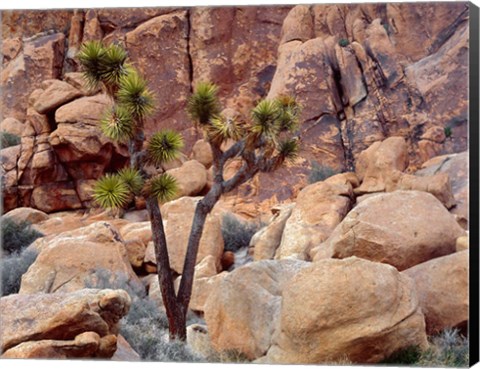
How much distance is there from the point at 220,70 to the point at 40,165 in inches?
178

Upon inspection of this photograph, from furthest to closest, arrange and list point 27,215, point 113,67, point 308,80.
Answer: point 308,80 < point 27,215 < point 113,67

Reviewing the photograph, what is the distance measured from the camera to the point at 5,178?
678 inches

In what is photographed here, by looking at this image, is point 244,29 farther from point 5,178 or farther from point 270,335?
point 270,335

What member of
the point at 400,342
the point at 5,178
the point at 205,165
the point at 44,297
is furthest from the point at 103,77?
the point at 205,165

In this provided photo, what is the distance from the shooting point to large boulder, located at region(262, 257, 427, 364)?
32.1 ft

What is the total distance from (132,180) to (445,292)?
13.9 ft

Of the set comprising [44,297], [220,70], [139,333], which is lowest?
[139,333]

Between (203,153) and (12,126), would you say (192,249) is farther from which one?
(203,153)

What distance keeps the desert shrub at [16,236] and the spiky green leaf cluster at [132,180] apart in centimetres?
460

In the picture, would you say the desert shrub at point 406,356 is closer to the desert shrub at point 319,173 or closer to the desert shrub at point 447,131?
the desert shrub at point 447,131

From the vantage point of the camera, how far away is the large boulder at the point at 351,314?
9797mm

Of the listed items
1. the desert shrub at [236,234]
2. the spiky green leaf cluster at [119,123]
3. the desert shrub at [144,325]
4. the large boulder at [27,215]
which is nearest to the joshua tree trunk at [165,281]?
the desert shrub at [144,325]

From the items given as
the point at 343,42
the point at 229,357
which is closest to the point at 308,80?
the point at 343,42

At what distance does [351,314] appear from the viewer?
9797 mm
